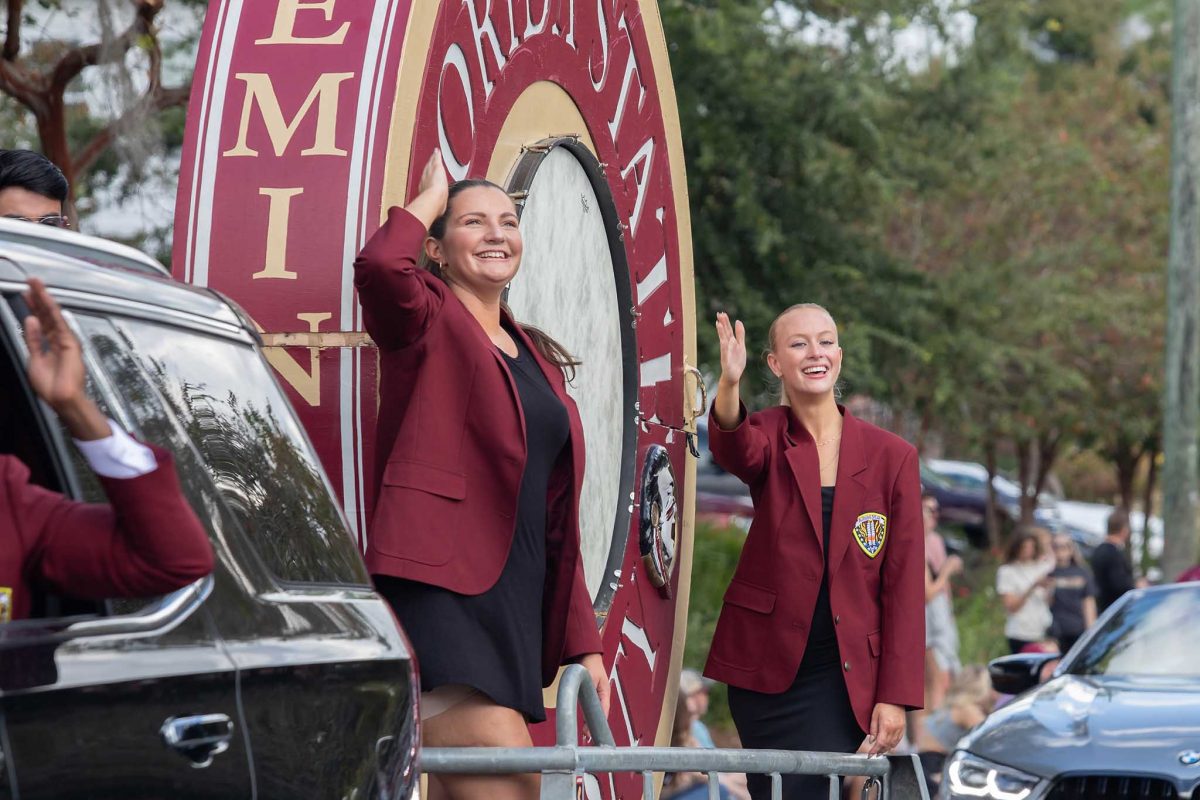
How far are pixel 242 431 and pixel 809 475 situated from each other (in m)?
2.60

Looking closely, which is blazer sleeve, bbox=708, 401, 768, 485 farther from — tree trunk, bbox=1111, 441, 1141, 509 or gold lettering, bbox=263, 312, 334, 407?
tree trunk, bbox=1111, 441, 1141, 509

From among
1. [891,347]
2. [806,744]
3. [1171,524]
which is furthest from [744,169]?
[806,744]

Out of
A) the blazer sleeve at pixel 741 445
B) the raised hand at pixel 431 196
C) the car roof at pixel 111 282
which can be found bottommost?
the blazer sleeve at pixel 741 445

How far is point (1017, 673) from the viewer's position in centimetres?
797

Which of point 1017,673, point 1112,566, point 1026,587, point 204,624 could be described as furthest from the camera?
point 1112,566

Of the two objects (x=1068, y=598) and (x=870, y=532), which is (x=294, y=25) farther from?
(x=1068, y=598)

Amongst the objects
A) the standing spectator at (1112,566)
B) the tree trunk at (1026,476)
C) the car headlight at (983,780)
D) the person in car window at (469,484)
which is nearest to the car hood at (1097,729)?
the car headlight at (983,780)

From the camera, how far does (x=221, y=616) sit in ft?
8.41

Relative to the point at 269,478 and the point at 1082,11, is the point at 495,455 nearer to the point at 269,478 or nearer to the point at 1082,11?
the point at 269,478

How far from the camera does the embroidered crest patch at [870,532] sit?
5125 millimetres

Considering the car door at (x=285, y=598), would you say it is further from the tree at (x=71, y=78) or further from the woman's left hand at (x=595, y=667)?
the tree at (x=71, y=78)

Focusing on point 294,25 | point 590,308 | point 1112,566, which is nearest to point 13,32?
point 590,308

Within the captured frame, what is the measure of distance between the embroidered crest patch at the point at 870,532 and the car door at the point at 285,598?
2.37 metres

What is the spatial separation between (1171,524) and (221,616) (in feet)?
43.2
